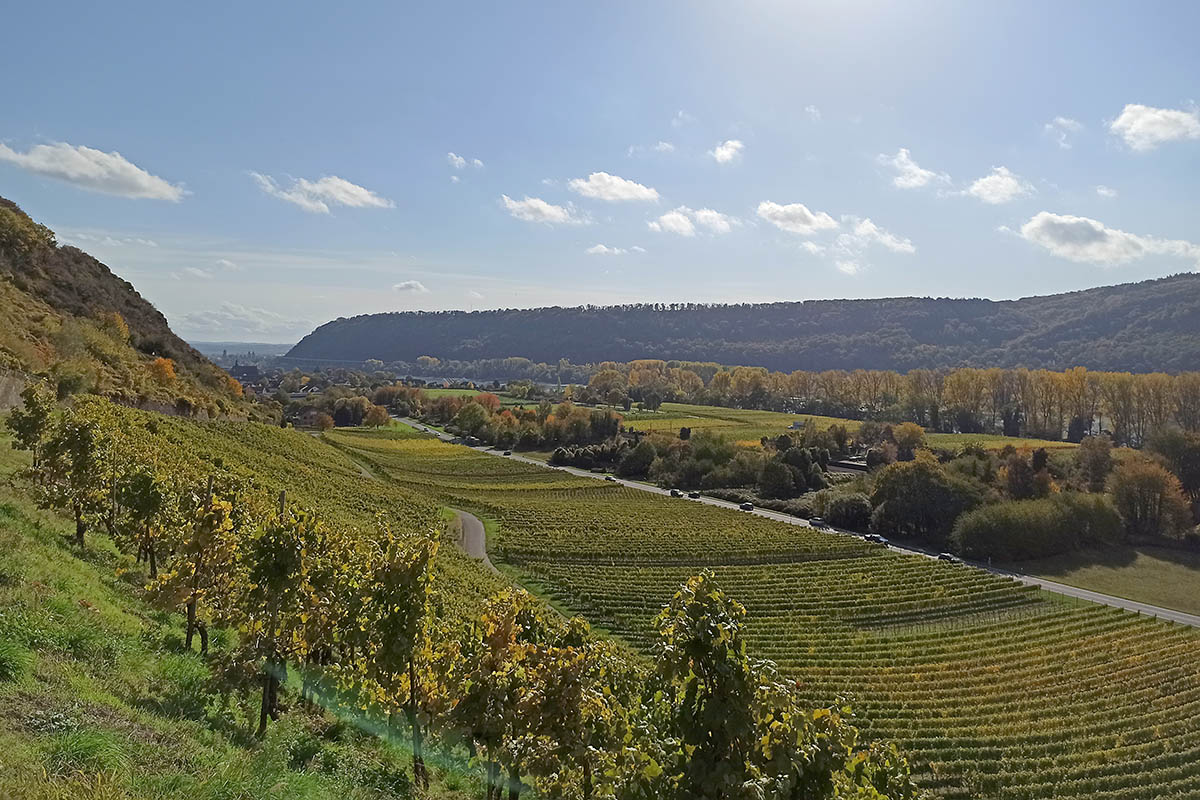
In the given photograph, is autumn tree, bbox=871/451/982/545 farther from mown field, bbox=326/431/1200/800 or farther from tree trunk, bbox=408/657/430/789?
tree trunk, bbox=408/657/430/789

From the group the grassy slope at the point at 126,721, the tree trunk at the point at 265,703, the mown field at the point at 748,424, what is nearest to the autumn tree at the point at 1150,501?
the mown field at the point at 748,424

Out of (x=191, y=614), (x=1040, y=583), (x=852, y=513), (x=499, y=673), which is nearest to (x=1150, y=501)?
(x=1040, y=583)

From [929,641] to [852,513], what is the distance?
38823 millimetres

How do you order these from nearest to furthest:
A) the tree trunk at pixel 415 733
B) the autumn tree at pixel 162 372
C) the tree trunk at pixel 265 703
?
the tree trunk at pixel 265 703 → the tree trunk at pixel 415 733 → the autumn tree at pixel 162 372

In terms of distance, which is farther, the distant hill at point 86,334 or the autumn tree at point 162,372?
the autumn tree at point 162,372

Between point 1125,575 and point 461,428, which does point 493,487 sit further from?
point 1125,575

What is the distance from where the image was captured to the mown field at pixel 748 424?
11406 centimetres

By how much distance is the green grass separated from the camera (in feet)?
177

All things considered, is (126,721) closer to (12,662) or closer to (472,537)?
(12,662)

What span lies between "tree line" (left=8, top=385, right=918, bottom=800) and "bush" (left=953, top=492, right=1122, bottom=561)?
6712 centimetres

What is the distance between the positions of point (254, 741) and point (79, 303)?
76.1 meters

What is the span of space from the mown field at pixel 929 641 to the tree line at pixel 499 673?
17.1 m

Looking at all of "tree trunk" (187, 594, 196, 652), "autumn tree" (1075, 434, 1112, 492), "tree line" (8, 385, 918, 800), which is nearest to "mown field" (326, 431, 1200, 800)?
"tree line" (8, 385, 918, 800)

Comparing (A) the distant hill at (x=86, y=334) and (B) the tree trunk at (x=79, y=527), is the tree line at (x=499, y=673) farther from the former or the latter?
(A) the distant hill at (x=86, y=334)
